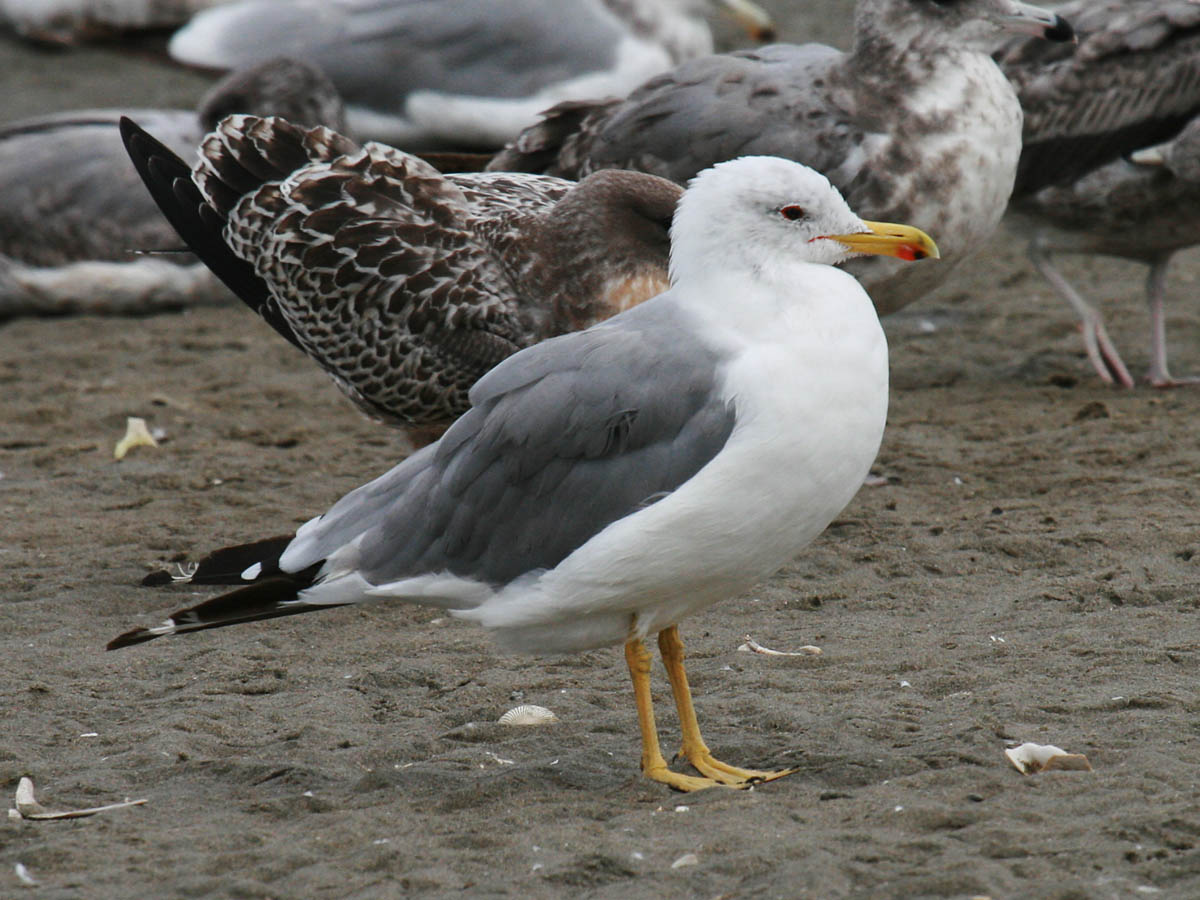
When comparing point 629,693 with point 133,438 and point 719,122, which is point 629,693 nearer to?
point 719,122

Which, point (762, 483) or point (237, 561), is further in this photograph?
point (237, 561)

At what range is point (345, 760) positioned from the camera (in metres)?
4.25

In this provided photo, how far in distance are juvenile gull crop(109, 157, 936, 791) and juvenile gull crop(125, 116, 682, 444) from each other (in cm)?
128

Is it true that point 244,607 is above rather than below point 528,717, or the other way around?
above

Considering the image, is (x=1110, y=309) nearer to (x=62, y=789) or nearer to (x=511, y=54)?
(x=511, y=54)

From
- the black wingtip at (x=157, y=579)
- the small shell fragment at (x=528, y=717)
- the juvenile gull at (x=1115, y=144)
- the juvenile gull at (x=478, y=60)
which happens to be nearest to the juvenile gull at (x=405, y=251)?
the black wingtip at (x=157, y=579)

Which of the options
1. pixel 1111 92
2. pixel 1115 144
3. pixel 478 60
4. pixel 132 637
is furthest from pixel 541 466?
pixel 478 60

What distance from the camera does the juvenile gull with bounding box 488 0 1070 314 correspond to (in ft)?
20.9

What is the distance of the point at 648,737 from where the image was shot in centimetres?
400

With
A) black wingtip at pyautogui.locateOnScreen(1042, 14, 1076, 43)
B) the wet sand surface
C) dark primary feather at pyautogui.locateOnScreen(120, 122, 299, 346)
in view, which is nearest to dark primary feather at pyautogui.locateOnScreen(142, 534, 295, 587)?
the wet sand surface

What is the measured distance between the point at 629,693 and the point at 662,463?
3.48ft

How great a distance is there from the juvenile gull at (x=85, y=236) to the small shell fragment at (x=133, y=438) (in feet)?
7.57

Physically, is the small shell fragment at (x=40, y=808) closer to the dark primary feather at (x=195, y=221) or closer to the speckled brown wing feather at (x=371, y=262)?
the speckled brown wing feather at (x=371, y=262)

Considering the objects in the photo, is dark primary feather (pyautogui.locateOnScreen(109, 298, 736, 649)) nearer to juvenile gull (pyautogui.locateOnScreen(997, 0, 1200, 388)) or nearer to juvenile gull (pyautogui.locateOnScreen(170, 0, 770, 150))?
juvenile gull (pyautogui.locateOnScreen(997, 0, 1200, 388))
